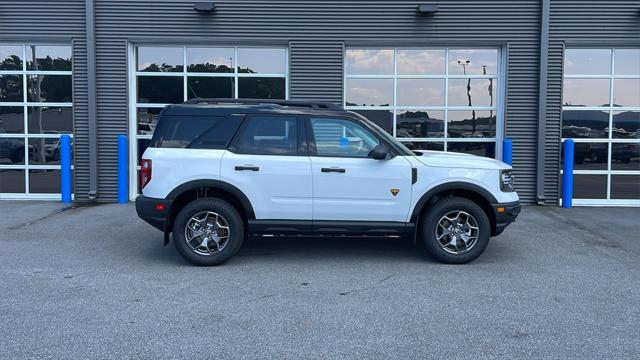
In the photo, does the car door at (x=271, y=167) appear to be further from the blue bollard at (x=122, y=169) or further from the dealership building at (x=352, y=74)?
the blue bollard at (x=122, y=169)

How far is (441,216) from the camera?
715 cm

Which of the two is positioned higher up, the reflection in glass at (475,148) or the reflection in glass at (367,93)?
the reflection in glass at (367,93)

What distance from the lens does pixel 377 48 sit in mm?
12273

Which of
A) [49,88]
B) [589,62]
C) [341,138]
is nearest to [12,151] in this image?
[49,88]

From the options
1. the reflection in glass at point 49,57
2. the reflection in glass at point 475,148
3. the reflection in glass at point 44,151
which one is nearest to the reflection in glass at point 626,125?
the reflection in glass at point 475,148

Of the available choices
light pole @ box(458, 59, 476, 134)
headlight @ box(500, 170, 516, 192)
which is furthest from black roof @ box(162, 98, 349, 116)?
light pole @ box(458, 59, 476, 134)

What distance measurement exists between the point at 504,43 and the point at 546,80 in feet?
3.55

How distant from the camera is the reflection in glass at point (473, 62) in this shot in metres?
12.2

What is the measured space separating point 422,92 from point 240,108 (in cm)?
587

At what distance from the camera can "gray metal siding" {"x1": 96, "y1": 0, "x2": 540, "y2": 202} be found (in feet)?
39.1

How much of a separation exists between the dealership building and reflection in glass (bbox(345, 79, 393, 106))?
0.07 feet

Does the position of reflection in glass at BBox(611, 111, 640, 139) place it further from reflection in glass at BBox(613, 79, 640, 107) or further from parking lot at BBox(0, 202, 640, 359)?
parking lot at BBox(0, 202, 640, 359)

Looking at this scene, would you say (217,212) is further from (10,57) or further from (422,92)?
(10,57)

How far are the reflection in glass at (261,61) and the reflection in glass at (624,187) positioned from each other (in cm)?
698
